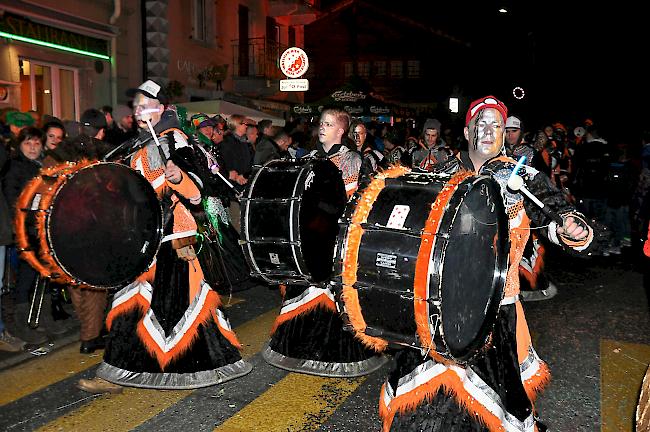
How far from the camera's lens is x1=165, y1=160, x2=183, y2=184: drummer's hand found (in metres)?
3.93

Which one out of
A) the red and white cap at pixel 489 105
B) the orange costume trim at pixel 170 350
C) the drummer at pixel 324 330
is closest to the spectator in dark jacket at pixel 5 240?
the orange costume trim at pixel 170 350

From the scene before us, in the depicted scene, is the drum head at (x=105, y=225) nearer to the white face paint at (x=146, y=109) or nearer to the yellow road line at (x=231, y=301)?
the white face paint at (x=146, y=109)

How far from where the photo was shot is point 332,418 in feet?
13.3

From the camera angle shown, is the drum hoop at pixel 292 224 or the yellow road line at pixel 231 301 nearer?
the drum hoop at pixel 292 224

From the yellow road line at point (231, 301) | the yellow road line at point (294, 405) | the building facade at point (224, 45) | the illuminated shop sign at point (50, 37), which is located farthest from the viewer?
the building facade at point (224, 45)

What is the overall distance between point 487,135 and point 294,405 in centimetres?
217

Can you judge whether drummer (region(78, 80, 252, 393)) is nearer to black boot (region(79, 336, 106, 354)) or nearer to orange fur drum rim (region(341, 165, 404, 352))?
black boot (region(79, 336, 106, 354))

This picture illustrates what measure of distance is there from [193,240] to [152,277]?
378 millimetres

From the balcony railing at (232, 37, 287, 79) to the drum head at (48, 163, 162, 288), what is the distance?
17037 mm

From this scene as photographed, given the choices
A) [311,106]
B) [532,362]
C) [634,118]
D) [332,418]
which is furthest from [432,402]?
[634,118]

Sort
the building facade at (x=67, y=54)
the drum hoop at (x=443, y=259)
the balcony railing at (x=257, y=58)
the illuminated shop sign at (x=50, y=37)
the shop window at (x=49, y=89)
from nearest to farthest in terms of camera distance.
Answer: the drum hoop at (x=443, y=259) < the illuminated shop sign at (x=50, y=37) < the building facade at (x=67, y=54) < the shop window at (x=49, y=89) < the balcony railing at (x=257, y=58)

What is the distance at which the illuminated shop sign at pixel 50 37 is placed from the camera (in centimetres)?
1070

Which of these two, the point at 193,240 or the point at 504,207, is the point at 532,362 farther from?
the point at 193,240

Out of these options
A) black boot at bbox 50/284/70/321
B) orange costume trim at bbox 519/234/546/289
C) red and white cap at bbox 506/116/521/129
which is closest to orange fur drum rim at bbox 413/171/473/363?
black boot at bbox 50/284/70/321
